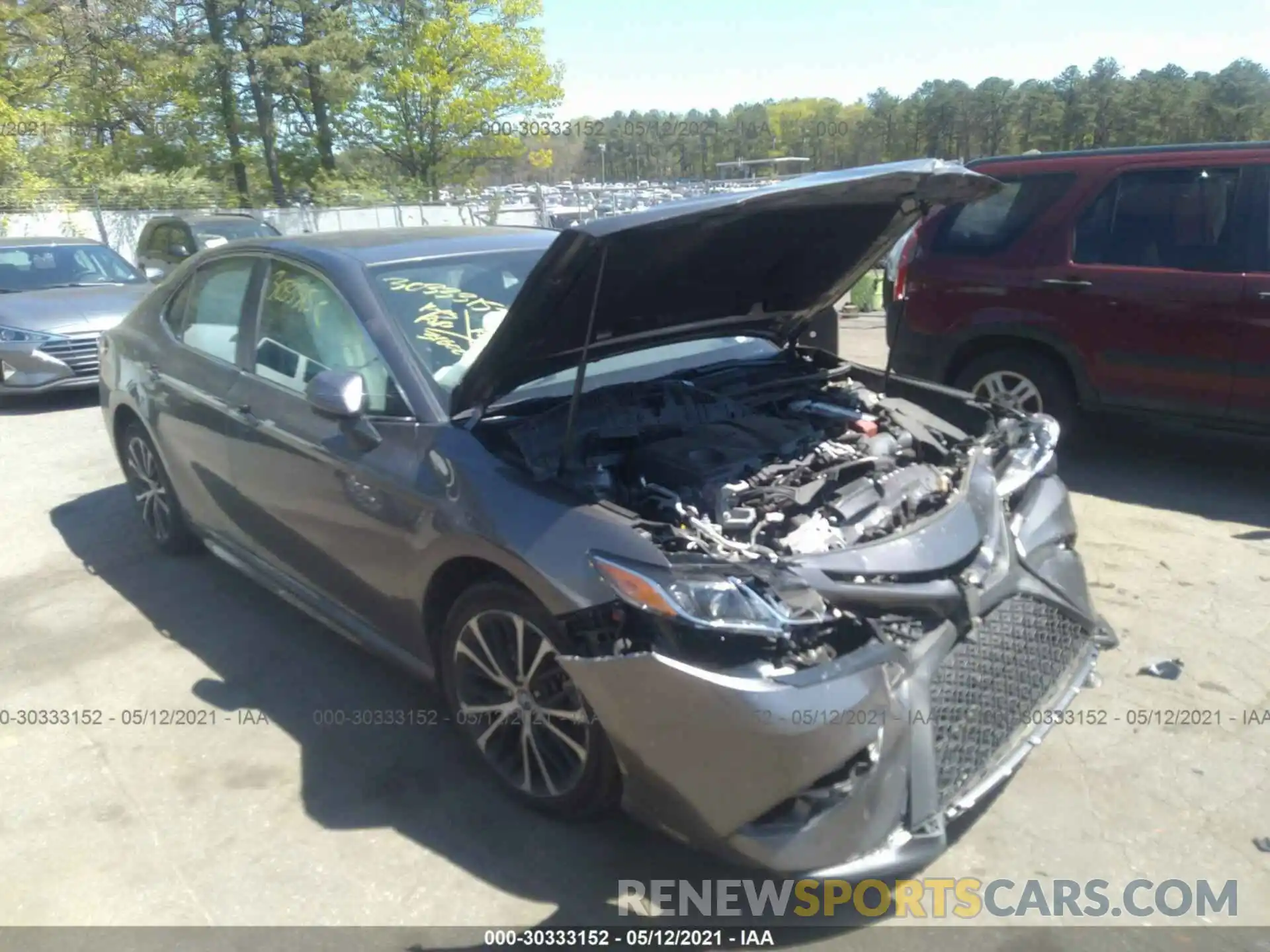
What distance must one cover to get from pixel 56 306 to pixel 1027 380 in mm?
8595

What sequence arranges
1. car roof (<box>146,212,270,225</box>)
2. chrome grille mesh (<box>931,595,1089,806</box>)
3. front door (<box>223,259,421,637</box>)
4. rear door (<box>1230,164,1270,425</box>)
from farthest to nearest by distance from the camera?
car roof (<box>146,212,270,225</box>) → rear door (<box>1230,164,1270,425</box>) → front door (<box>223,259,421,637</box>) → chrome grille mesh (<box>931,595,1089,806</box>)

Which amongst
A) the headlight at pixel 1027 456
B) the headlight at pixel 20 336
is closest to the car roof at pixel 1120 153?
the headlight at pixel 1027 456

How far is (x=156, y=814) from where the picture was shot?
3.25m

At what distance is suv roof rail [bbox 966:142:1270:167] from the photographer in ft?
18.9

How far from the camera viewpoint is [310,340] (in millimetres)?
3889

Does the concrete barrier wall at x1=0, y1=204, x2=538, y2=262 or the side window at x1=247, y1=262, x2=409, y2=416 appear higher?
the concrete barrier wall at x1=0, y1=204, x2=538, y2=262

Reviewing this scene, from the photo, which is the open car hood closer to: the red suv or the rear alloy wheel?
the red suv

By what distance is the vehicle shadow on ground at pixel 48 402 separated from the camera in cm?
932

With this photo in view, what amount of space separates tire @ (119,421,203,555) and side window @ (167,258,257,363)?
697mm

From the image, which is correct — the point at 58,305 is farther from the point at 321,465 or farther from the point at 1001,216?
the point at 1001,216

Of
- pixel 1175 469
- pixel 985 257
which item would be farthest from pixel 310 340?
pixel 1175 469

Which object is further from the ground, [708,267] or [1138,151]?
[1138,151]

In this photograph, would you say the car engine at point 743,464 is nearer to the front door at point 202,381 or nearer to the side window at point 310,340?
the side window at point 310,340

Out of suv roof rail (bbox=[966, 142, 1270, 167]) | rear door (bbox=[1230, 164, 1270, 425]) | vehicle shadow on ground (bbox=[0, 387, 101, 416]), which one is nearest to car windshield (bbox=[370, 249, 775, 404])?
rear door (bbox=[1230, 164, 1270, 425])
